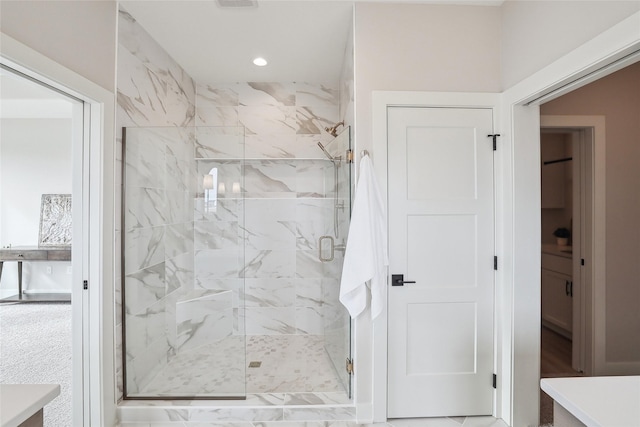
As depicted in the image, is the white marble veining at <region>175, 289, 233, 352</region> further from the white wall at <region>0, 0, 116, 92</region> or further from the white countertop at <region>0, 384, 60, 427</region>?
the white wall at <region>0, 0, 116, 92</region>

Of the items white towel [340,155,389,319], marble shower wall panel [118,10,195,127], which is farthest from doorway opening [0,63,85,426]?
white towel [340,155,389,319]

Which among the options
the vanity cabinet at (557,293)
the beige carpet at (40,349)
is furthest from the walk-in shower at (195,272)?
the vanity cabinet at (557,293)

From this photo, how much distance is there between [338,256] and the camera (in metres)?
2.55

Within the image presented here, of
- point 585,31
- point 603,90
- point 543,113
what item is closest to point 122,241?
point 585,31

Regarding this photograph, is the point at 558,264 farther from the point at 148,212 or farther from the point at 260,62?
the point at 148,212

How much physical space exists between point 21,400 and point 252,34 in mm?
2557

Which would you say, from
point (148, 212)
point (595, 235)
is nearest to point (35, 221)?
point (148, 212)

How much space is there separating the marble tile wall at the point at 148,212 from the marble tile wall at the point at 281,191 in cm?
98

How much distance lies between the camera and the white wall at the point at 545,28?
1.47 m

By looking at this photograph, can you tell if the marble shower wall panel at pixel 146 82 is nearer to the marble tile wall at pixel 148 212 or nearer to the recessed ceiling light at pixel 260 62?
the marble tile wall at pixel 148 212

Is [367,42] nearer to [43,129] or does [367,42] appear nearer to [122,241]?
[122,241]

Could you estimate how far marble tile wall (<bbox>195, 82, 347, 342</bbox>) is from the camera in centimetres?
350

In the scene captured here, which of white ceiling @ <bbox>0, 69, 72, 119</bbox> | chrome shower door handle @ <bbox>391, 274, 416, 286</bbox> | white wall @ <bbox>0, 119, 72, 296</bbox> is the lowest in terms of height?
chrome shower door handle @ <bbox>391, 274, 416, 286</bbox>

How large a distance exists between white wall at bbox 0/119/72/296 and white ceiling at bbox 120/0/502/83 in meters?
1.32
